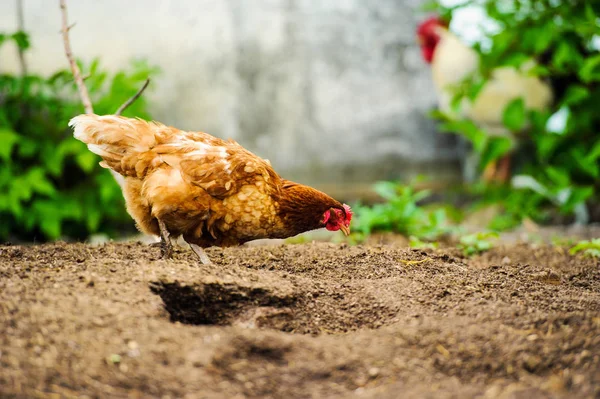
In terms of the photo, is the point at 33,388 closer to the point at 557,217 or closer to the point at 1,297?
the point at 1,297

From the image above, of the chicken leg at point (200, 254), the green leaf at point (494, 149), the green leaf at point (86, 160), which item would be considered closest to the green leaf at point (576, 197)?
the green leaf at point (494, 149)

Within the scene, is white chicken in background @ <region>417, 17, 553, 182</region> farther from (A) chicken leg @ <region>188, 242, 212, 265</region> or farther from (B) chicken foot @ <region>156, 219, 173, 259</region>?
(B) chicken foot @ <region>156, 219, 173, 259</region>

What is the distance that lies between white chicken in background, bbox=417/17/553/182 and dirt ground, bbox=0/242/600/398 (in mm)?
3974

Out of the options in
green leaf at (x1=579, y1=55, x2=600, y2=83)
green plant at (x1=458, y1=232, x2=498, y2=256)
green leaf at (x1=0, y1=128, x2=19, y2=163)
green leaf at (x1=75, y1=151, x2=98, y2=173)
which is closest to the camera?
green plant at (x1=458, y1=232, x2=498, y2=256)

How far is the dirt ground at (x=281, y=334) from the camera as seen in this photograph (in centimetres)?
170

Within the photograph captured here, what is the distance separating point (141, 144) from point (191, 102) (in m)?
3.96

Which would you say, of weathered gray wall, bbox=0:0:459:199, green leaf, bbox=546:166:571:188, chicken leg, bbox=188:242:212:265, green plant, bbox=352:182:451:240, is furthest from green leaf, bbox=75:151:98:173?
green leaf, bbox=546:166:571:188

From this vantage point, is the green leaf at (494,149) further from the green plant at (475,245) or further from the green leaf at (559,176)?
the green plant at (475,245)

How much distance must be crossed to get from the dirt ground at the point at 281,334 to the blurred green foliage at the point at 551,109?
A: 12.2 ft

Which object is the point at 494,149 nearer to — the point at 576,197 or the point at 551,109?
the point at 551,109

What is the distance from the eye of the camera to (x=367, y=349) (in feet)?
6.26

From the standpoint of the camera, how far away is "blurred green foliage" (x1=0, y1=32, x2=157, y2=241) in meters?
5.53

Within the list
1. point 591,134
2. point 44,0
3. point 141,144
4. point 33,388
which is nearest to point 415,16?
point 591,134

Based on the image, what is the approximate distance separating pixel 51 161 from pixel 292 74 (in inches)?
120
